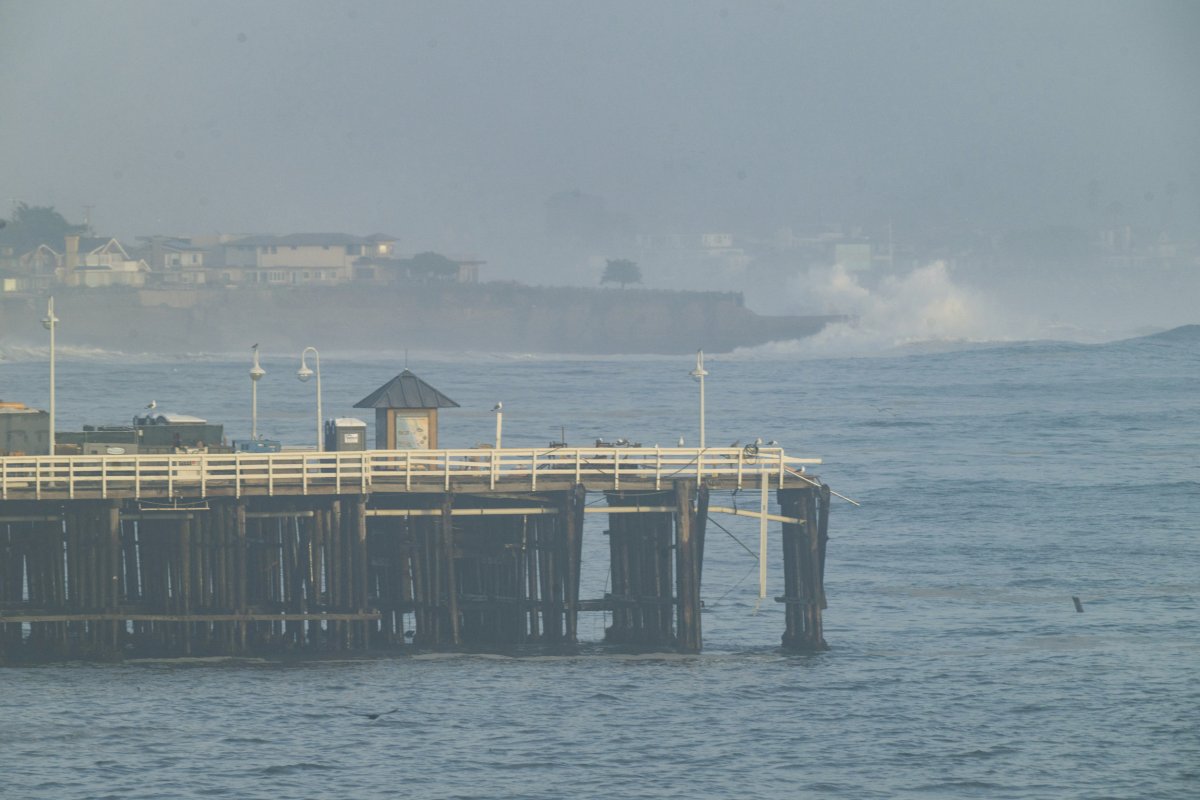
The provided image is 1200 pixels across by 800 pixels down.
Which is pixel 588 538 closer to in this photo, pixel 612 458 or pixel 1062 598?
pixel 1062 598

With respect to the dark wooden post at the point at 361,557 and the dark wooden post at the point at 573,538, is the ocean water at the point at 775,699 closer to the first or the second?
the dark wooden post at the point at 361,557

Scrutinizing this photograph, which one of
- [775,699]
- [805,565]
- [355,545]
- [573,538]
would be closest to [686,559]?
[573,538]

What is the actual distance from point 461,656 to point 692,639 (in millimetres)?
6248

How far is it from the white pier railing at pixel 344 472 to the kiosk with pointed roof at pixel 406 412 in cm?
241

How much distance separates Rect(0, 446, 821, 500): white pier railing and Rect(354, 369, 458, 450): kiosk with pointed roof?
7.91 ft

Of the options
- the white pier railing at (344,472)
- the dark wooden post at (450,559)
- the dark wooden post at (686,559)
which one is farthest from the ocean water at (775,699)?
the white pier railing at (344,472)

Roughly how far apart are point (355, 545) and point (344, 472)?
193cm

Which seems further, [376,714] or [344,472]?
[344,472]

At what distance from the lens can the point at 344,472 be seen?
1767 inches

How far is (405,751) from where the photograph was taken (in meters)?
39.5

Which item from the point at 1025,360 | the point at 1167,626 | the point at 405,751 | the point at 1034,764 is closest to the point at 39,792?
the point at 405,751

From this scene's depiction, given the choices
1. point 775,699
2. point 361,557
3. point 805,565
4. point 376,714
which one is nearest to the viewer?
point 376,714

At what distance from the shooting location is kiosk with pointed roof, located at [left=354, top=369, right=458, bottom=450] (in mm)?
49688

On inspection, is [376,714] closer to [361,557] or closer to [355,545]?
[361,557]
